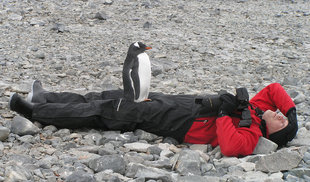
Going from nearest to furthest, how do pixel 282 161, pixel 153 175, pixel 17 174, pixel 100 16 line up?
pixel 17 174 → pixel 153 175 → pixel 282 161 → pixel 100 16

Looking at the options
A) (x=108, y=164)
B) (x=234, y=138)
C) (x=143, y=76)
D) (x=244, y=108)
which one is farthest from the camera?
(x=143, y=76)

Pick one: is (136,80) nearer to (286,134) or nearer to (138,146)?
(138,146)

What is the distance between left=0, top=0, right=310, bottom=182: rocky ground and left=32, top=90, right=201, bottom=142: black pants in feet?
0.28

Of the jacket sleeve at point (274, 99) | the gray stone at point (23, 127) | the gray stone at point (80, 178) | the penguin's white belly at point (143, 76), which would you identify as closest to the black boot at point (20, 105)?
the gray stone at point (23, 127)

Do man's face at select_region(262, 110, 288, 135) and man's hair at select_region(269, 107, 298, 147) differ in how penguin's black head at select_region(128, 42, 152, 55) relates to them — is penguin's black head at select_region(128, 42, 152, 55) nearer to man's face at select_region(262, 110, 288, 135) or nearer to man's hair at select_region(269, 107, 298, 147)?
man's face at select_region(262, 110, 288, 135)

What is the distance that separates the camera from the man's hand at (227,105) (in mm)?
3250

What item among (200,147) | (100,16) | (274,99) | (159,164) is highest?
(100,16)

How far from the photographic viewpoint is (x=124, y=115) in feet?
11.3

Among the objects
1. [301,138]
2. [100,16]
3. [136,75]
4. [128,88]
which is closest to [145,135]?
[128,88]

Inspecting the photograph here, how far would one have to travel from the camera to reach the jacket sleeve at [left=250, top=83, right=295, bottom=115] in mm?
3557

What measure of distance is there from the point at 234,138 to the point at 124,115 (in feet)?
3.11

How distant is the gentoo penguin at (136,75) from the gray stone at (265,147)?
1075mm

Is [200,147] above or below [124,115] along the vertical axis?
below

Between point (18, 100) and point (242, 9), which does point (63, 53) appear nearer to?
point (18, 100)
